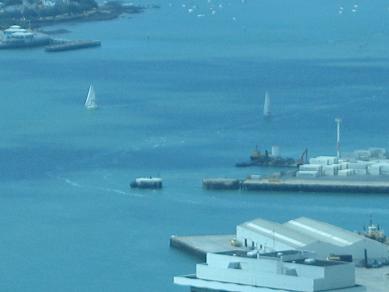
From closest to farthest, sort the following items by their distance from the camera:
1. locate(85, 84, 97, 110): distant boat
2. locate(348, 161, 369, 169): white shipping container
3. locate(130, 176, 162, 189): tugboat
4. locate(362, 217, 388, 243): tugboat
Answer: locate(362, 217, 388, 243): tugboat
locate(130, 176, 162, 189): tugboat
locate(348, 161, 369, 169): white shipping container
locate(85, 84, 97, 110): distant boat

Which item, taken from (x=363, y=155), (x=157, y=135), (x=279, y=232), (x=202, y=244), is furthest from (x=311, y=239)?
(x=157, y=135)

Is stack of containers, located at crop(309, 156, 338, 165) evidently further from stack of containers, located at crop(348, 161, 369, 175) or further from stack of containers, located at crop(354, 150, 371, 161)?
stack of containers, located at crop(354, 150, 371, 161)

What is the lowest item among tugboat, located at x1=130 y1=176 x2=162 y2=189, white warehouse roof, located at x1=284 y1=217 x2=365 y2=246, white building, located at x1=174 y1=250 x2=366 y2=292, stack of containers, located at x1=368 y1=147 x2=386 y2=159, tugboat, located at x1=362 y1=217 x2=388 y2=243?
tugboat, located at x1=130 y1=176 x2=162 y2=189

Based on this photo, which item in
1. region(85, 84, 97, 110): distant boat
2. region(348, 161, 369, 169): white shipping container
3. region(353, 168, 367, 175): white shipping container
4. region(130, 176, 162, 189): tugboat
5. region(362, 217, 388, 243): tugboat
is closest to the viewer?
region(362, 217, 388, 243): tugboat

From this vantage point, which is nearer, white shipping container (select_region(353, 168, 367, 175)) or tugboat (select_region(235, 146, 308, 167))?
white shipping container (select_region(353, 168, 367, 175))

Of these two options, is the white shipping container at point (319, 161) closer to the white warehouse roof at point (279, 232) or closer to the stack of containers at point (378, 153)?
the stack of containers at point (378, 153)

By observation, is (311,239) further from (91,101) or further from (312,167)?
(91,101)

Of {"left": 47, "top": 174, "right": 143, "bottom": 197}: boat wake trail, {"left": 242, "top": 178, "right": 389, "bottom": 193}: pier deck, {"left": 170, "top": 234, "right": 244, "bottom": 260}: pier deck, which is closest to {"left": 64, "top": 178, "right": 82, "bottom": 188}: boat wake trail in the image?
{"left": 47, "top": 174, "right": 143, "bottom": 197}: boat wake trail

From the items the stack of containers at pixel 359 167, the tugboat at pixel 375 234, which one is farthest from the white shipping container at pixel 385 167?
the tugboat at pixel 375 234
